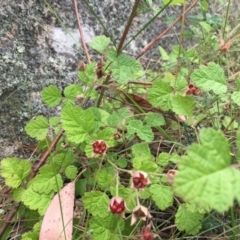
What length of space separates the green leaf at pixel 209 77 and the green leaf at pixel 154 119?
0.58 feet

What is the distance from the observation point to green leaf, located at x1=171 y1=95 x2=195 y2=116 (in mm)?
1113

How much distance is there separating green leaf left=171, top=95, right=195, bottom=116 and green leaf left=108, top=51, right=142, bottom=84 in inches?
5.5

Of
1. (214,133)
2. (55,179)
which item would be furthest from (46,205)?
(214,133)

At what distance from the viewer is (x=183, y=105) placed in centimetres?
112

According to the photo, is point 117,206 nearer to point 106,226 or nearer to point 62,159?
point 106,226

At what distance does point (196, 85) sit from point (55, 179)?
0.46 meters

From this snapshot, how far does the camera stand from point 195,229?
3.41 ft

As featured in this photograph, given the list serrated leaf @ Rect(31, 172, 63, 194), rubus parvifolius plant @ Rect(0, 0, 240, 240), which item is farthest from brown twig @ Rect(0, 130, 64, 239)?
serrated leaf @ Rect(31, 172, 63, 194)

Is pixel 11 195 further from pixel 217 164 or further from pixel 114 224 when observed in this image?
pixel 217 164

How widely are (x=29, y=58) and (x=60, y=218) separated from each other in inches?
23.4

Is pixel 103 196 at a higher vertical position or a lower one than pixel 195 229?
higher

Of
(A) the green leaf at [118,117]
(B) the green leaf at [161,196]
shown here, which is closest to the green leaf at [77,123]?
(A) the green leaf at [118,117]

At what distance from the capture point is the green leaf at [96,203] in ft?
3.22

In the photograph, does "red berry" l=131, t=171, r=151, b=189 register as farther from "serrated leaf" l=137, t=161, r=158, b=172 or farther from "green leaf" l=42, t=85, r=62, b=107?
"green leaf" l=42, t=85, r=62, b=107
